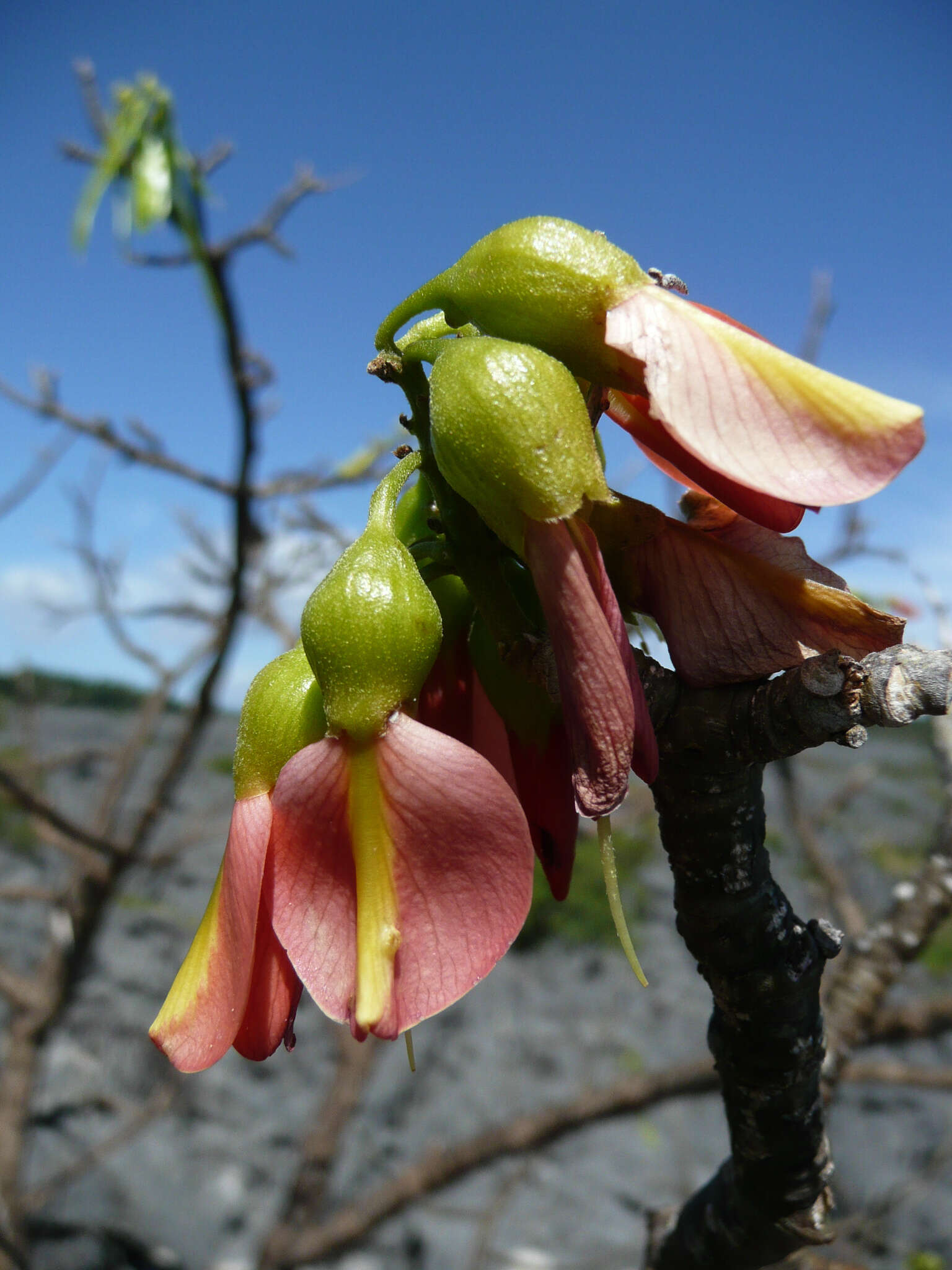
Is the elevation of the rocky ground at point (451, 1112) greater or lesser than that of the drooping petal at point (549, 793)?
lesser

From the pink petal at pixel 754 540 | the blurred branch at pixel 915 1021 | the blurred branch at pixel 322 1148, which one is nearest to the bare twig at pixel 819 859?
the blurred branch at pixel 915 1021

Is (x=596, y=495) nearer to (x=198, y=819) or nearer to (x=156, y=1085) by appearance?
(x=198, y=819)

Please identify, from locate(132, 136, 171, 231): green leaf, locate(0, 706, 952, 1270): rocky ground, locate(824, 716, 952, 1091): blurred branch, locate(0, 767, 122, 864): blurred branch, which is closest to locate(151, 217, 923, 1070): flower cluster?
locate(824, 716, 952, 1091): blurred branch

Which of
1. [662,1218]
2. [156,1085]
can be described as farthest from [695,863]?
[156,1085]

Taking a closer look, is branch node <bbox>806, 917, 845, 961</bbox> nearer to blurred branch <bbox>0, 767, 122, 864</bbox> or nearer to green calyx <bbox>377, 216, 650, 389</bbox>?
green calyx <bbox>377, 216, 650, 389</bbox>

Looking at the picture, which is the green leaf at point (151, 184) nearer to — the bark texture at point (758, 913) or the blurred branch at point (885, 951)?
the bark texture at point (758, 913)

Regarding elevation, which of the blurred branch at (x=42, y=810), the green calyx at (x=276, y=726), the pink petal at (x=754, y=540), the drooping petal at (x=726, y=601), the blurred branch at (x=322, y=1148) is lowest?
the blurred branch at (x=322, y=1148)
